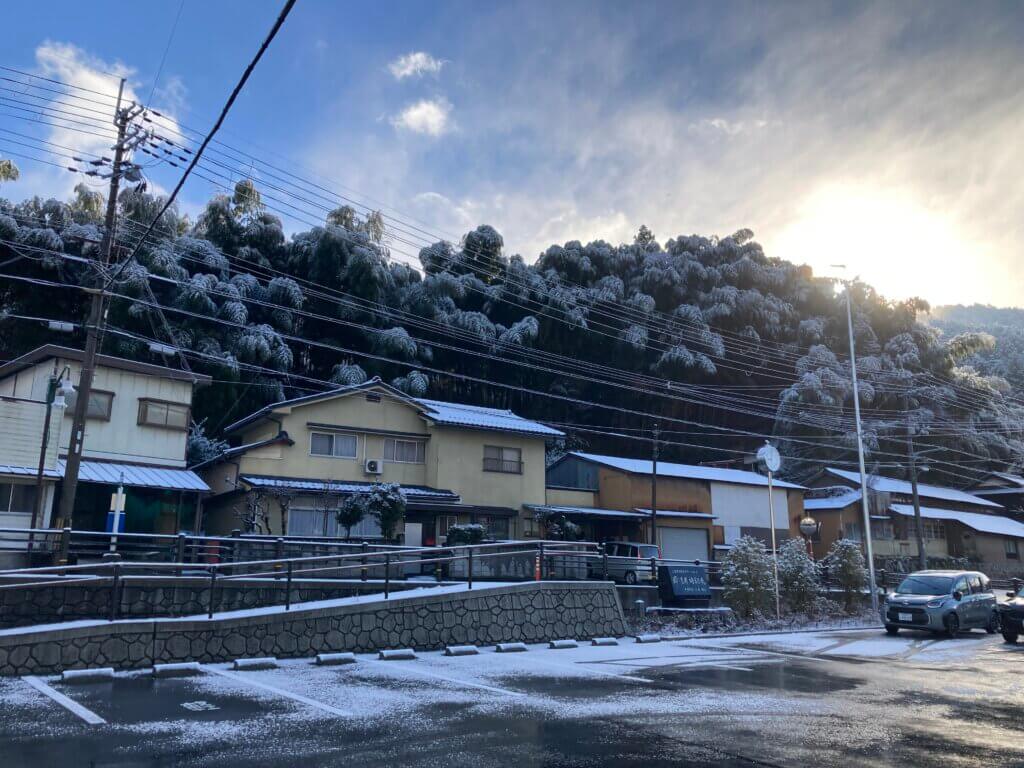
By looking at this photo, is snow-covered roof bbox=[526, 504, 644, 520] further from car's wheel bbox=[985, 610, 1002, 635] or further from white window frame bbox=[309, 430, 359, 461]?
car's wheel bbox=[985, 610, 1002, 635]

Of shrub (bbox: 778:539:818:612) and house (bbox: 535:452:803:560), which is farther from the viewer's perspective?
house (bbox: 535:452:803:560)

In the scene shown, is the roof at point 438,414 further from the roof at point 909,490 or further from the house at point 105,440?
the roof at point 909,490

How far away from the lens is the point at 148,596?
14086 mm

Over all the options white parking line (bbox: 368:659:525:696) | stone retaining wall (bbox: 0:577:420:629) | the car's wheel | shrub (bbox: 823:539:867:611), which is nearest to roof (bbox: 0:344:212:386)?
stone retaining wall (bbox: 0:577:420:629)

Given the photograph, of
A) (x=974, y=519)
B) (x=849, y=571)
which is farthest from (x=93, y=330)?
(x=974, y=519)

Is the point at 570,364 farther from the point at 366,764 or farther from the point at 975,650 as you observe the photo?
the point at 366,764

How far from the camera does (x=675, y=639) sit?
17203mm

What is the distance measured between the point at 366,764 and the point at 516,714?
2.45 meters

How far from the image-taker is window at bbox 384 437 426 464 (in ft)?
102

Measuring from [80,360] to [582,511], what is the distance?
21.3 metres

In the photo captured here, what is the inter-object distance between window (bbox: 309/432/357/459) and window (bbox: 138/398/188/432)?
4.77 m

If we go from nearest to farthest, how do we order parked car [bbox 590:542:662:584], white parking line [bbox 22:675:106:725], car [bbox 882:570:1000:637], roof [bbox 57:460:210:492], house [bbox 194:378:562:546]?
white parking line [bbox 22:675:106:725] < car [bbox 882:570:1000:637] < parked car [bbox 590:542:662:584] < roof [bbox 57:460:210:492] < house [bbox 194:378:562:546]

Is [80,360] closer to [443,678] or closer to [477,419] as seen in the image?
[477,419]

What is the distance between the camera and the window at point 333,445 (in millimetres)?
29141
